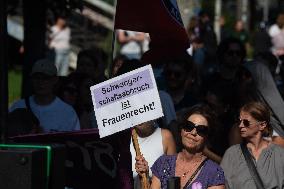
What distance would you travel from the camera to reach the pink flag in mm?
8211

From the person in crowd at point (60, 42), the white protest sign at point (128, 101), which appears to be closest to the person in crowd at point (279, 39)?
the person in crowd at point (60, 42)

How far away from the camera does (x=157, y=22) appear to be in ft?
27.5

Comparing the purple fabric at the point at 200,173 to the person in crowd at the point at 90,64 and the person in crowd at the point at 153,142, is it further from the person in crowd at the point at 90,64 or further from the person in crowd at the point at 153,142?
the person in crowd at the point at 90,64

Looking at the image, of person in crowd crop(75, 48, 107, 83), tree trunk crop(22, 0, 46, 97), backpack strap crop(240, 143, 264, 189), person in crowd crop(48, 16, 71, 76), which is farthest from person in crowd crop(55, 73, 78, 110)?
person in crowd crop(48, 16, 71, 76)

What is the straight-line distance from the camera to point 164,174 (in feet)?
22.5

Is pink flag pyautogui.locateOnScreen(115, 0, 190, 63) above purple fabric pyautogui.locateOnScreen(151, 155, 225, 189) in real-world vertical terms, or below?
above

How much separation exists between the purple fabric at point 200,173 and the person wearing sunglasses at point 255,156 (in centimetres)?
56

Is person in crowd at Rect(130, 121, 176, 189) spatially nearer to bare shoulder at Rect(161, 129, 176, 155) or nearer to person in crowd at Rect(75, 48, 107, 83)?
bare shoulder at Rect(161, 129, 176, 155)

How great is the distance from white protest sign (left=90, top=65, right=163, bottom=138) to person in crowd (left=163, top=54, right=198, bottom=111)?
8.31 ft

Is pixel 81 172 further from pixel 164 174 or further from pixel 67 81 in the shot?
pixel 67 81

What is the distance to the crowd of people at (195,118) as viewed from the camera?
274 inches

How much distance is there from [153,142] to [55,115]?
4.41ft

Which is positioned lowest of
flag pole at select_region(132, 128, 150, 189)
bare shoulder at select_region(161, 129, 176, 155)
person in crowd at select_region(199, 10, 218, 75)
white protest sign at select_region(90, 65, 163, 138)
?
flag pole at select_region(132, 128, 150, 189)

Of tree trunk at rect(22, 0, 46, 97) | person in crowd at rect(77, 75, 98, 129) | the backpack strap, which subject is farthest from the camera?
tree trunk at rect(22, 0, 46, 97)
